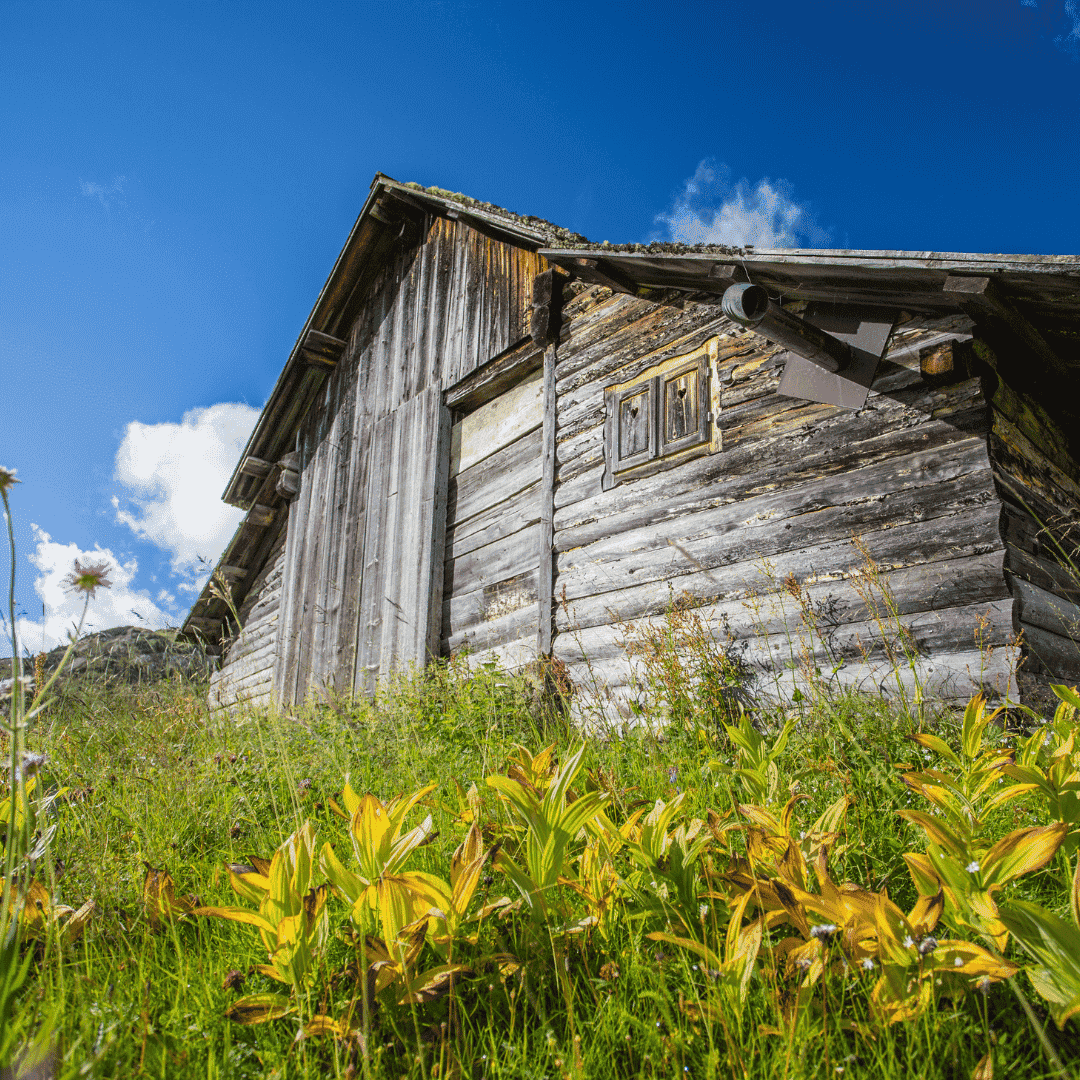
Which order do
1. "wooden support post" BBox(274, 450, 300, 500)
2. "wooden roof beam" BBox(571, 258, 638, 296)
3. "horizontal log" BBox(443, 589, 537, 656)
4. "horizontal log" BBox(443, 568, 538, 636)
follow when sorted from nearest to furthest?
"wooden roof beam" BBox(571, 258, 638, 296) → "horizontal log" BBox(443, 589, 537, 656) → "horizontal log" BBox(443, 568, 538, 636) → "wooden support post" BBox(274, 450, 300, 500)

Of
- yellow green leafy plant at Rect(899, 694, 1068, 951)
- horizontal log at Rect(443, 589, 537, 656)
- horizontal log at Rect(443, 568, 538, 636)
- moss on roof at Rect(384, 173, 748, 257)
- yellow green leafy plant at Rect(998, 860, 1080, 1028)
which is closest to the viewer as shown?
yellow green leafy plant at Rect(998, 860, 1080, 1028)

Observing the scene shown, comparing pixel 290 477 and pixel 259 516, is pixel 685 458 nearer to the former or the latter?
pixel 290 477

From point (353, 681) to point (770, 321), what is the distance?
527 centimetres

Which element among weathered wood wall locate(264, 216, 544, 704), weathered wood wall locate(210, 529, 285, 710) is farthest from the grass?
weathered wood wall locate(210, 529, 285, 710)

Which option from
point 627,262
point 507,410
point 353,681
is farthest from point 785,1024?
point 353,681

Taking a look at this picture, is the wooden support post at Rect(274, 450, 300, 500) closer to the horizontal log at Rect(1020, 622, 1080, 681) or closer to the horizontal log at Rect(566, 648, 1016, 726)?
the horizontal log at Rect(566, 648, 1016, 726)

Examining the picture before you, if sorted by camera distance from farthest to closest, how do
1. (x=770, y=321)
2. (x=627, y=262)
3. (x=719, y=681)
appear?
1. (x=627, y=262)
2. (x=719, y=681)
3. (x=770, y=321)

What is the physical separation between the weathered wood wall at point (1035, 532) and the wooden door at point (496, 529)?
3185 mm

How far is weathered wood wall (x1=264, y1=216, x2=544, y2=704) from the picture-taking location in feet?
22.7

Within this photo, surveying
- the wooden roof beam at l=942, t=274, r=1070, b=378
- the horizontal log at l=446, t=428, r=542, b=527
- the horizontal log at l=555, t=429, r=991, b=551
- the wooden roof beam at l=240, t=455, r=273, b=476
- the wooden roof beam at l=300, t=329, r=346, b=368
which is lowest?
the horizontal log at l=555, t=429, r=991, b=551

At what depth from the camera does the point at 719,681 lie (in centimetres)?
404

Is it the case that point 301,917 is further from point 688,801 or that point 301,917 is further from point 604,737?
point 604,737

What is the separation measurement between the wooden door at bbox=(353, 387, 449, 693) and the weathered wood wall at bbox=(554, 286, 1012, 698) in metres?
1.58

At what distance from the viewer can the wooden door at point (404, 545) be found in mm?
6582
